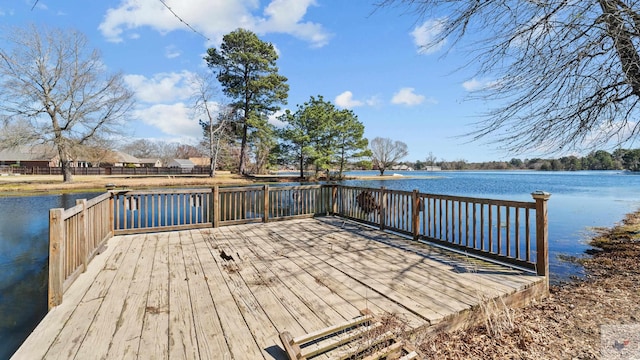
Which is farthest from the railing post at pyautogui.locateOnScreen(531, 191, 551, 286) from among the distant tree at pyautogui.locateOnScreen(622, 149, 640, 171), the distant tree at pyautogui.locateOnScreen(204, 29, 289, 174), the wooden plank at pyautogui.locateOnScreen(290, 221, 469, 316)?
the distant tree at pyautogui.locateOnScreen(204, 29, 289, 174)

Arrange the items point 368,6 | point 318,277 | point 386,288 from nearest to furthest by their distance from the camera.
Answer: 1. point 386,288
2. point 318,277
3. point 368,6

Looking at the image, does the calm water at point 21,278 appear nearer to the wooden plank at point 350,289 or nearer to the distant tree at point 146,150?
the wooden plank at point 350,289

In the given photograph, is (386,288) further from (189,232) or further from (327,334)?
(189,232)

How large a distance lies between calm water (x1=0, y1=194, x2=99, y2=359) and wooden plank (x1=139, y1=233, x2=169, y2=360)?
123 centimetres

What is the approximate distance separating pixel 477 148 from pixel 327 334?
322 centimetres

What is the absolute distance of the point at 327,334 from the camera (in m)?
1.90

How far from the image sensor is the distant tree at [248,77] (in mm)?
23047

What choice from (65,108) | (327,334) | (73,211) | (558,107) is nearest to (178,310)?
(327,334)

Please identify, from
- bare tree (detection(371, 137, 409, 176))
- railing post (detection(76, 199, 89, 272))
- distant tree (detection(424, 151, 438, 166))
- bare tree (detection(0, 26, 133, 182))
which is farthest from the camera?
distant tree (detection(424, 151, 438, 166))

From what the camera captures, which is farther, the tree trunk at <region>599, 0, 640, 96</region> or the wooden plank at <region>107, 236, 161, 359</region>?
the tree trunk at <region>599, 0, 640, 96</region>

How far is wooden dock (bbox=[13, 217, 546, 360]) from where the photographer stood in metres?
1.88

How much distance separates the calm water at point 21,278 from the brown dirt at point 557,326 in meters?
3.72

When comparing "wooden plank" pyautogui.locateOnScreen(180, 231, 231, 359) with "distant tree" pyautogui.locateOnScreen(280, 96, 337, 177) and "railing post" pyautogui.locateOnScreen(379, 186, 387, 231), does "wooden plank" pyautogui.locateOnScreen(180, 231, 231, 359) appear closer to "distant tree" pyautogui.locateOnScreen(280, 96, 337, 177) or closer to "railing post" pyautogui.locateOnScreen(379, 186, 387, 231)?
"railing post" pyautogui.locateOnScreen(379, 186, 387, 231)

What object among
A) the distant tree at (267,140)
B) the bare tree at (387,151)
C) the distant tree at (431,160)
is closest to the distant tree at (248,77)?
the distant tree at (267,140)
